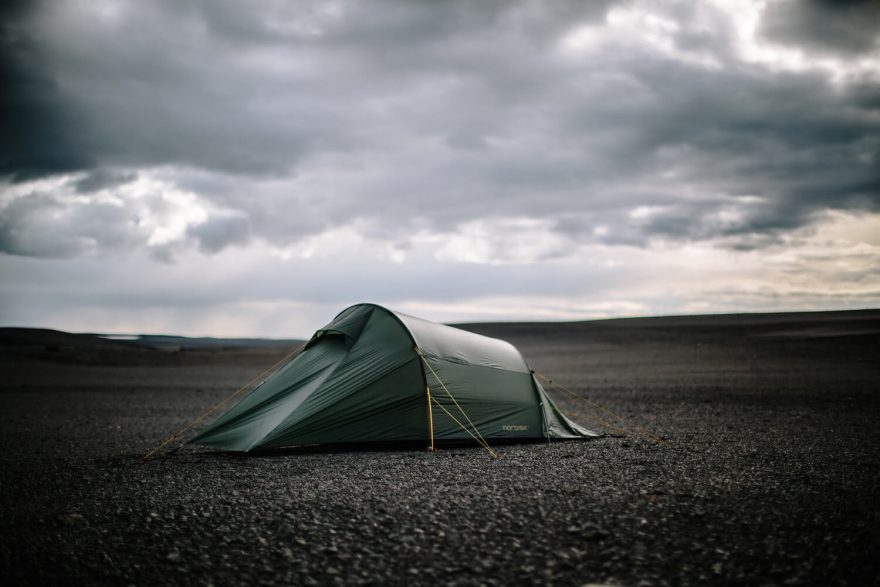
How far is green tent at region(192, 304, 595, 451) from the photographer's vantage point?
1040 cm

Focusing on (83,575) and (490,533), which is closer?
(83,575)

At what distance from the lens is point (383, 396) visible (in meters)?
A: 10.6

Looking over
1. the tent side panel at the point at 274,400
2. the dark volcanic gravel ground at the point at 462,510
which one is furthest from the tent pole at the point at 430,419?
the tent side panel at the point at 274,400

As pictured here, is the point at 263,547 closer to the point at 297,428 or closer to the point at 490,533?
the point at 490,533

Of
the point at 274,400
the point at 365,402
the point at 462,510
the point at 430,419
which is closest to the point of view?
the point at 462,510

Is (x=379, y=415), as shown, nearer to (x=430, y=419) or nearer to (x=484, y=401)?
(x=430, y=419)

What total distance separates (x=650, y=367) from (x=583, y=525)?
3360cm

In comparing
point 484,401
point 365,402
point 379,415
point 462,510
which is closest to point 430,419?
point 379,415

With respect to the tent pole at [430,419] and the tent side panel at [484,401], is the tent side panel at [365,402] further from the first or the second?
the tent side panel at [484,401]

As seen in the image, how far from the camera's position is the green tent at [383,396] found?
34.1 feet

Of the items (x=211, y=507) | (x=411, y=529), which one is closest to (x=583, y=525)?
(x=411, y=529)

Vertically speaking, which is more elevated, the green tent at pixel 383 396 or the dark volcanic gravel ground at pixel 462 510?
the green tent at pixel 383 396

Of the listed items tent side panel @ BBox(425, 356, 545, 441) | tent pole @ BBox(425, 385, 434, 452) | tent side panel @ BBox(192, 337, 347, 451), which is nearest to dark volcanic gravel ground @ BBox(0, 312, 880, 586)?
tent pole @ BBox(425, 385, 434, 452)

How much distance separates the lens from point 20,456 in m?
10.7
